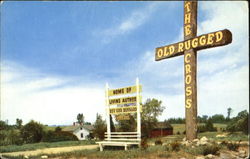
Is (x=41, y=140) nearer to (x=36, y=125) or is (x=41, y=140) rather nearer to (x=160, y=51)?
(x=36, y=125)

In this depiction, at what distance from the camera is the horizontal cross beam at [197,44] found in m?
9.61

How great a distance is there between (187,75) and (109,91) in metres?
3.35

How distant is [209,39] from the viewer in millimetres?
10125

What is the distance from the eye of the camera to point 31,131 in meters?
18.4

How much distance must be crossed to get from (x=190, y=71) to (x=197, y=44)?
3.17 ft

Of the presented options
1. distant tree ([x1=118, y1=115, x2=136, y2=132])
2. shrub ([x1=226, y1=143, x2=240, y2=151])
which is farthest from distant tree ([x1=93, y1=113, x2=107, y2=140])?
shrub ([x1=226, y1=143, x2=240, y2=151])

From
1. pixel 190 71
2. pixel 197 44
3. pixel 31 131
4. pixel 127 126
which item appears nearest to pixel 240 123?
pixel 127 126

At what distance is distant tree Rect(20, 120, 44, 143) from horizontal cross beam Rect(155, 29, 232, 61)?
972 cm

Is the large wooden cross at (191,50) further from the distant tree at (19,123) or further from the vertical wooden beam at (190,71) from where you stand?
the distant tree at (19,123)

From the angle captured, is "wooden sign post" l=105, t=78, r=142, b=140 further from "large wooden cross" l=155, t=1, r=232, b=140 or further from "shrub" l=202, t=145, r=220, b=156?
"shrub" l=202, t=145, r=220, b=156

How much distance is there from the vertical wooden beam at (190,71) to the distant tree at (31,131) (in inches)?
414

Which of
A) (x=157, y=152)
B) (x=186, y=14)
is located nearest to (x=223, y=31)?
(x=186, y=14)

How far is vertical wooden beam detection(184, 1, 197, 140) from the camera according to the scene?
34.6ft

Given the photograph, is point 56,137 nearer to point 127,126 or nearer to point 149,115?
point 149,115
